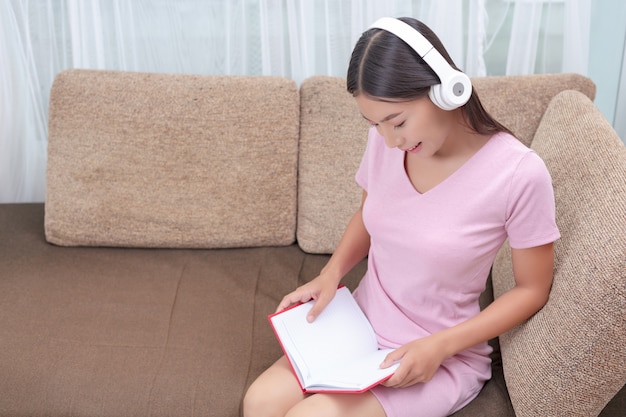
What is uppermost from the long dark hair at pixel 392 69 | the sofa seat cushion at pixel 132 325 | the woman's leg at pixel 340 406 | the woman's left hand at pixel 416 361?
the long dark hair at pixel 392 69

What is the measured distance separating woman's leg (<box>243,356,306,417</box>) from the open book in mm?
32

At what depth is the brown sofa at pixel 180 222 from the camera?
58.9 inches

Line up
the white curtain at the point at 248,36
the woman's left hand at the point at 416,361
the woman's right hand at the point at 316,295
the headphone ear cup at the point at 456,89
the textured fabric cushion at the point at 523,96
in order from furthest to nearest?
the white curtain at the point at 248,36 → the textured fabric cushion at the point at 523,96 → the woman's right hand at the point at 316,295 → the woman's left hand at the point at 416,361 → the headphone ear cup at the point at 456,89

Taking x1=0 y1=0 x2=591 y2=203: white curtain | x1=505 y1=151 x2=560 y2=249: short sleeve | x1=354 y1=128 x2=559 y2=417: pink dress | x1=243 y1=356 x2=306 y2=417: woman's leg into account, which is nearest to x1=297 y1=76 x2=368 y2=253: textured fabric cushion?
x1=0 y1=0 x2=591 y2=203: white curtain

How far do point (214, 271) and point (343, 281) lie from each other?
1.09 ft

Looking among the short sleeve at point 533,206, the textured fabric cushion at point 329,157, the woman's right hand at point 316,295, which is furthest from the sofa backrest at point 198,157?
the short sleeve at point 533,206

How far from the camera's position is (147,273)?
183 centimetres

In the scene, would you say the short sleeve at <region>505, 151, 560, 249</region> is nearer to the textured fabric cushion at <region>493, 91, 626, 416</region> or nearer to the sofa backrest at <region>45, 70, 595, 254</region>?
the textured fabric cushion at <region>493, 91, 626, 416</region>

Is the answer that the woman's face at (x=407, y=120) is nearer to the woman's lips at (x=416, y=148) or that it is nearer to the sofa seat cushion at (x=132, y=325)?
the woman's lips at (x=416, y=148)

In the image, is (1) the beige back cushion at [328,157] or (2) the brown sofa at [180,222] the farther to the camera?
(1) the beige back cushion at [328,157]

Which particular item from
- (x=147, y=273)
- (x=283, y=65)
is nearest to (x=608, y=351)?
(x=147, y=273)

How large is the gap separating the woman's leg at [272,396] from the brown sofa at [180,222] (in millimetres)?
106

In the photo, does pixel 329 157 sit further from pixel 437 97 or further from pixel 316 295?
pixel 437 97

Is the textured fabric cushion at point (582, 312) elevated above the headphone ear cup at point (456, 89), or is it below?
below
